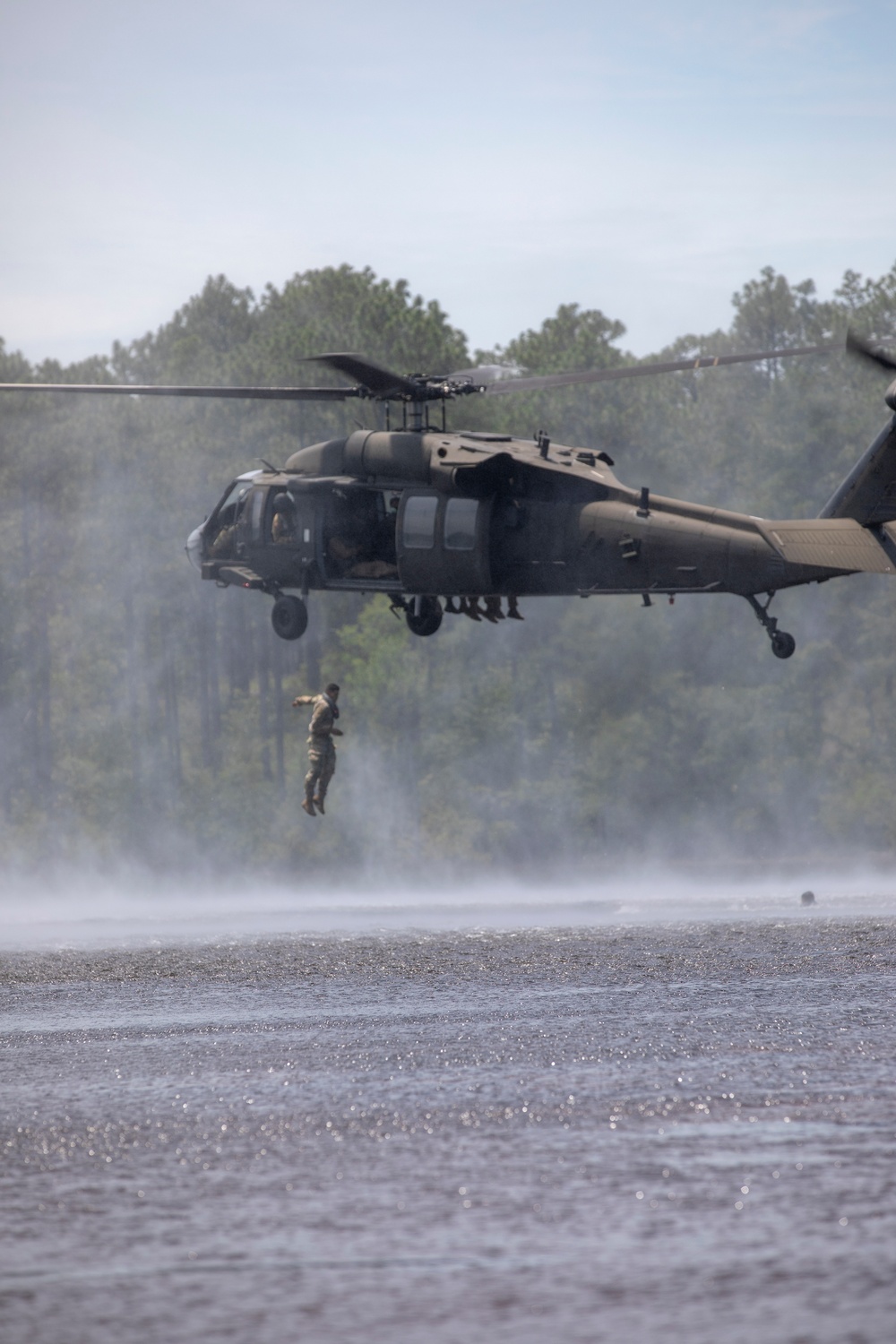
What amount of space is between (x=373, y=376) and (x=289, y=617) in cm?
378

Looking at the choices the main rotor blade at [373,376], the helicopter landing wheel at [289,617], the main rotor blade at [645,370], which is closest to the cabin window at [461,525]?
the main rotor blade at [645,370]

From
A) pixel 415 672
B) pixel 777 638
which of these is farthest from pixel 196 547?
pixel 415 672

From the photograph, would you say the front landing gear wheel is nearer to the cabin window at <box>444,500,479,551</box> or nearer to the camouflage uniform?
the cabin window at <box>444,500,479,551</box>

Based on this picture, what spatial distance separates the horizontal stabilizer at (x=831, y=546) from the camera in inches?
839

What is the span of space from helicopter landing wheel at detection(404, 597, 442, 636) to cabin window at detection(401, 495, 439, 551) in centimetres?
Result: 196

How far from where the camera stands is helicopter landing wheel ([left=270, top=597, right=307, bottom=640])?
81.9 feet

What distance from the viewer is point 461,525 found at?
2342 centimetres

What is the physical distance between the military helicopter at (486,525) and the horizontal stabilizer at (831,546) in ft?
0.07

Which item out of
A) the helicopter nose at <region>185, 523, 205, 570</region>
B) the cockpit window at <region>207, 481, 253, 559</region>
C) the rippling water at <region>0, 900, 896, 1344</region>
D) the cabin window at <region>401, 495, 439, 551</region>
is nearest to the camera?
the rippling water at <region>0, 900, 896, 1344</region>

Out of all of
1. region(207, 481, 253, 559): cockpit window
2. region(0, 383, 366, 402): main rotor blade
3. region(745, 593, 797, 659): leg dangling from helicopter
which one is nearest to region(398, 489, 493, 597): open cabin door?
region(0, 383, 366, 402): main rotor blade

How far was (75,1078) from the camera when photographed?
11070mm

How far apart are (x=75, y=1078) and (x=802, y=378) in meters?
62.9

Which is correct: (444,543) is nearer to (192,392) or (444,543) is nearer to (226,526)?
(192,392)

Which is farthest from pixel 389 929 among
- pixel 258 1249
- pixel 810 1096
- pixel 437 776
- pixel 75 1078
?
pixel 437 776
